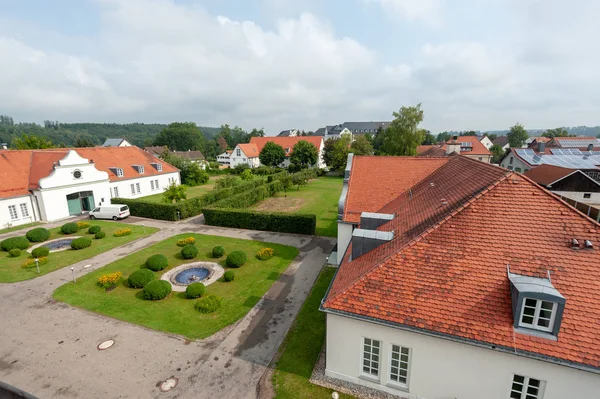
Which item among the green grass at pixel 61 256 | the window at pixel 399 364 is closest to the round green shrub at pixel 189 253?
the green grass at pixel 61 256

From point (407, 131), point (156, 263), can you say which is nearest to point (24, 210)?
point (156, 263)

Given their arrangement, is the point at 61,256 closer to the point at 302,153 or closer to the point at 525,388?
the point at 525,388

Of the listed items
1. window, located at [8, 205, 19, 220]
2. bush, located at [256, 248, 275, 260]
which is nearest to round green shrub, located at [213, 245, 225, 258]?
bush, located at [256, 248, 275, 260]

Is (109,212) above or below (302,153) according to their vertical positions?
below

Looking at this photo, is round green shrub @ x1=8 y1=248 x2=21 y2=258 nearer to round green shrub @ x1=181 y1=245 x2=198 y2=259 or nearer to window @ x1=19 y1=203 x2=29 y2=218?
window @ x1=19 y1=203 x2=29 y2=218

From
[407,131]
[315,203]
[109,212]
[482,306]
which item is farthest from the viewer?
[407,131]

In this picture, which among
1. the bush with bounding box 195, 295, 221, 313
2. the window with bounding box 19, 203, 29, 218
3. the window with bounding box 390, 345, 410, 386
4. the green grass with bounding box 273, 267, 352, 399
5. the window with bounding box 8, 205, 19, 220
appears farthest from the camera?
the window with bounding box 19, 203, 29, 218

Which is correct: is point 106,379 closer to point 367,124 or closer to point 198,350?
point 198,350
